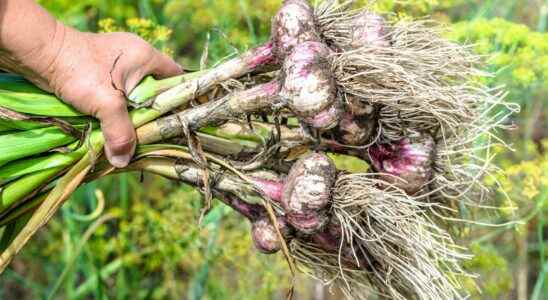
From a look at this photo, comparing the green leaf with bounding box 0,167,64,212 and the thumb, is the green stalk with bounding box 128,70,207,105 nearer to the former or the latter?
the thumb

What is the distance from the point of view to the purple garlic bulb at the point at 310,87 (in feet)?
4.86

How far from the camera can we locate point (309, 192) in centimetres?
153

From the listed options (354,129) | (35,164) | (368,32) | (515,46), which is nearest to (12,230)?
(35,164)

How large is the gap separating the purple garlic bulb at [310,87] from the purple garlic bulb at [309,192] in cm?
8

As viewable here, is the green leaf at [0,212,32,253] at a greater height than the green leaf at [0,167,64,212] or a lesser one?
lesser

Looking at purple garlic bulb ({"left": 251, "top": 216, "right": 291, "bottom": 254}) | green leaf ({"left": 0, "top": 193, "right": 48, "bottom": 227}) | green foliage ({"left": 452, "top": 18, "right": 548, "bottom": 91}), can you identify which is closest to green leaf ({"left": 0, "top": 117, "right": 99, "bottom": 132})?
green leaf ({"left": 0, "top": 193, "right": 48, "bottom": 227})

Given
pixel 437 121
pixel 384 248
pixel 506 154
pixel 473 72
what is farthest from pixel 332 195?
pixel 506 154

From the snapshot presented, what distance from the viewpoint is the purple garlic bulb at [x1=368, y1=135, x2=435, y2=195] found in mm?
1637

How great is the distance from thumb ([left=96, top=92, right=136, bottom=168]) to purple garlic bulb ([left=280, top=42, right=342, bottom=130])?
0.31 meters

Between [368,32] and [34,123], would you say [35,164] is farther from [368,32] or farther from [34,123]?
[368,32]

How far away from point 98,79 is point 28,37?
0.15 meters

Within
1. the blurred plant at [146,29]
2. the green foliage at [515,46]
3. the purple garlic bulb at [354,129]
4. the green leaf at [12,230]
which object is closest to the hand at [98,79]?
the green leaf at [12,230]

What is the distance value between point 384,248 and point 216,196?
14.5 inches

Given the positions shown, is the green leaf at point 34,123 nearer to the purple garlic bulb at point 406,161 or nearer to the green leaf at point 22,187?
the green leaf at point 22,187
